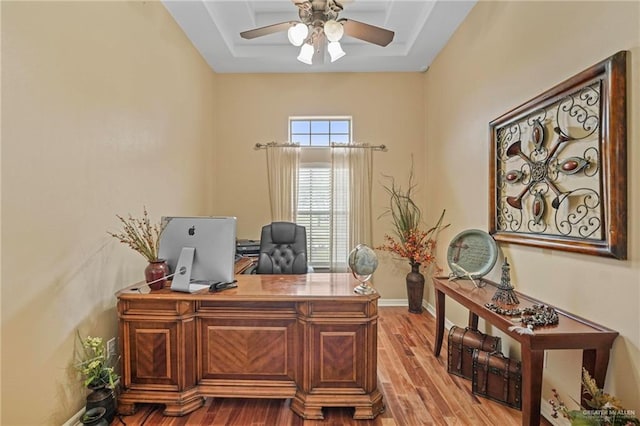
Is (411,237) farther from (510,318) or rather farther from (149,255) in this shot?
(149,255)

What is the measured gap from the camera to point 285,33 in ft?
12.4

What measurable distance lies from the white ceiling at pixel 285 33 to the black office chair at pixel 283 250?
228 centimetres

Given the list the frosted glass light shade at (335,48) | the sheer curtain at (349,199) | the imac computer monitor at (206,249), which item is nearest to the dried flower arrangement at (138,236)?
the imac computer monitor at (206,249)

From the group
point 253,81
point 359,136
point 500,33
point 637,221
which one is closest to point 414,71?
point 359,136

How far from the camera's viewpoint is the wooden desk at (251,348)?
1973 mm

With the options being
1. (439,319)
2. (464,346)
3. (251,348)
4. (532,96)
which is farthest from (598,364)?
(251,348)

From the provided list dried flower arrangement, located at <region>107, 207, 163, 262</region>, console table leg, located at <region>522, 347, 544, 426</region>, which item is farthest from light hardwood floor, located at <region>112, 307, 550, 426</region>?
dried flower arrangement, located at <region>107, 207, 163, 262</region>

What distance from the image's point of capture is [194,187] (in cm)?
371

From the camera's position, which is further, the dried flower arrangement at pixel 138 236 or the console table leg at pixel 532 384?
the dried flower arrangement at pixel 138 236

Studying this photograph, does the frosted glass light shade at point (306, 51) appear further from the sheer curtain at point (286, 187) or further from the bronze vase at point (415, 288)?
the bronze vase at point (415, 288)

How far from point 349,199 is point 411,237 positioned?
991 mm

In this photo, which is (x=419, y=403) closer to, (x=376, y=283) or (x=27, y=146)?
(x=376, y=283)

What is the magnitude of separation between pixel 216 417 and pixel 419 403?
1.40m

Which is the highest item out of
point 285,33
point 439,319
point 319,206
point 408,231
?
point 285,33
